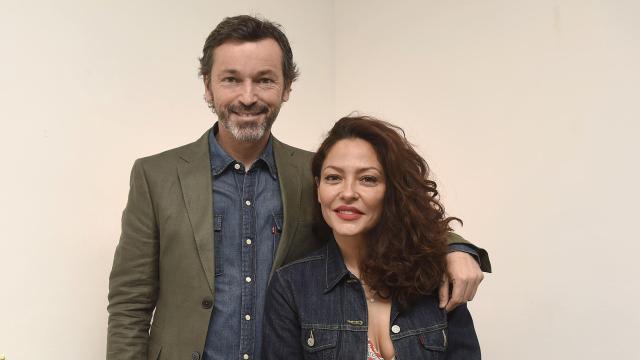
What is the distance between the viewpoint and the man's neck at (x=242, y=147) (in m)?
1.70

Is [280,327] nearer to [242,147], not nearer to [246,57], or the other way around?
[242,147]

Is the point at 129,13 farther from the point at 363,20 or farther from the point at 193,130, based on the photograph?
the point at 363,20

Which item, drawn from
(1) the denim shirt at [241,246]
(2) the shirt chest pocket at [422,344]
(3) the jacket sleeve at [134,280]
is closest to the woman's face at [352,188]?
(1) the denim shirt at [241,246]

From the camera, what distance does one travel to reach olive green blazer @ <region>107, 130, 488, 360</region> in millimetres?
1587

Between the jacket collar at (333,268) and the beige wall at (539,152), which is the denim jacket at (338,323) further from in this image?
the beige wall at (539,152)

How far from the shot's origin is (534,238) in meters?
2.38

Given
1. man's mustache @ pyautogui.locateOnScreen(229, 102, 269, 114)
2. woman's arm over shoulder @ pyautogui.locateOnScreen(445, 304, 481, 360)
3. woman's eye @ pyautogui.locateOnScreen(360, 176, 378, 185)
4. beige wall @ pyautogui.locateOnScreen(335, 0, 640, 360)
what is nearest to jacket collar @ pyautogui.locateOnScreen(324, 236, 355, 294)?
woman's eye @ pyautogui.locateOnScreen(360, 176, 378, 185)

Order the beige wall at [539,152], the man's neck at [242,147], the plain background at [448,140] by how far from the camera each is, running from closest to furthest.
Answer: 1. the man's neck at [242,147]
2. the plain background at [448,140]
3. the beige wall at [539,152]

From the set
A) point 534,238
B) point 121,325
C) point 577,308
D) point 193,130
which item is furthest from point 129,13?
point 577,308

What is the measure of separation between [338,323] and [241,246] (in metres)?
0.38

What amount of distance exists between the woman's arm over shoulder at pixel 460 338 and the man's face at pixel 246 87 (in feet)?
2.57

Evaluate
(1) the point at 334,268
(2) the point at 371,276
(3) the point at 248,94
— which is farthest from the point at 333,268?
(3) the point at 248,94

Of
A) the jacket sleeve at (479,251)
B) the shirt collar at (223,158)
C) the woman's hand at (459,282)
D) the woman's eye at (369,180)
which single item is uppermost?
the shirt collar at (223,158)

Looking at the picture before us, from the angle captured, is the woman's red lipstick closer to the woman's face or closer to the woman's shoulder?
the woman's face
